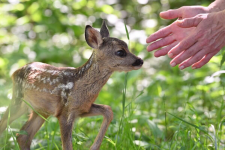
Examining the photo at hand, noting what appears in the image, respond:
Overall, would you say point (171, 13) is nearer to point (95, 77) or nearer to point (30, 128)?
point (95, 77)

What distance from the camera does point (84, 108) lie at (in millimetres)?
2916

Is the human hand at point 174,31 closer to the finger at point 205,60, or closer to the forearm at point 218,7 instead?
the forearm at point 218,7

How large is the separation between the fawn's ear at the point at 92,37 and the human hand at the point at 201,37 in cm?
79

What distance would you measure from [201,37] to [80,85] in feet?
4.25

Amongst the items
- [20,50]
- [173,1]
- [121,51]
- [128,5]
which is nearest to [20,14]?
[20,50]

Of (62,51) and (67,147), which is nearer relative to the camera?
(67,147)

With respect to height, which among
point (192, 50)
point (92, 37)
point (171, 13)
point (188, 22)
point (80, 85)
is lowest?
point (80, 85)

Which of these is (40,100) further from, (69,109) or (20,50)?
(20,50)

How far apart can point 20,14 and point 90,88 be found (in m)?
5.22

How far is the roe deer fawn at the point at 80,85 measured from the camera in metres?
2.90

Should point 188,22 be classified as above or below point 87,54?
below

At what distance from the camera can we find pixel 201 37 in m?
3.22

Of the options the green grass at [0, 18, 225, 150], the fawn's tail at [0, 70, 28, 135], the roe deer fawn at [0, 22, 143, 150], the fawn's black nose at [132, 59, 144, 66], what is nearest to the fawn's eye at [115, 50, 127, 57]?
the roe deer fawn at [0, 22, 143, 150]

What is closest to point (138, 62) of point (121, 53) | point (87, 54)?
point (121, 53)
